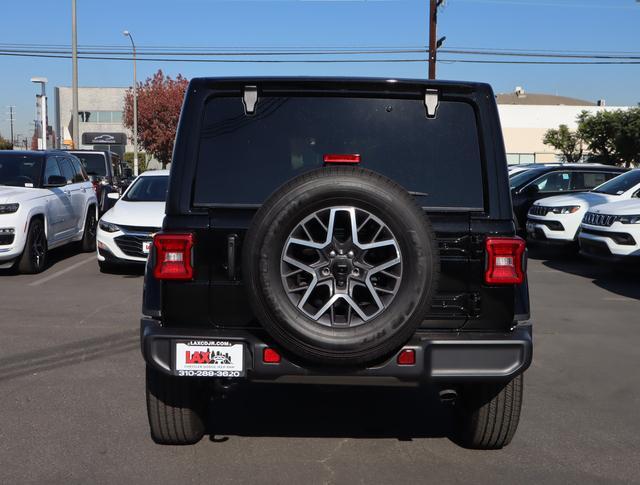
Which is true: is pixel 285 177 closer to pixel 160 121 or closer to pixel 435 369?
pixel 435 369

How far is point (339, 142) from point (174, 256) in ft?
3.29

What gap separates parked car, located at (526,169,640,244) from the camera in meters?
13.2

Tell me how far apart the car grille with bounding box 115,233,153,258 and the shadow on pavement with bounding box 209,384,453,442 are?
5.54 meters

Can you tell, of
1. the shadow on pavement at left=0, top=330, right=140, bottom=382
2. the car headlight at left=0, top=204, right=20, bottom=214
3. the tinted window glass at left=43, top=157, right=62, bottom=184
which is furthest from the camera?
the tinted window glass at left=43, top=157, right=62, bottom=184

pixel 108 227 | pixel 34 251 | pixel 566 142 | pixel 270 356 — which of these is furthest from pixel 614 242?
pixel 566 142

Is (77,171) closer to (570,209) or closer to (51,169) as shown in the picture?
(51,169)

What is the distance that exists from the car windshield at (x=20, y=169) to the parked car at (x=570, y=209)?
335 inches

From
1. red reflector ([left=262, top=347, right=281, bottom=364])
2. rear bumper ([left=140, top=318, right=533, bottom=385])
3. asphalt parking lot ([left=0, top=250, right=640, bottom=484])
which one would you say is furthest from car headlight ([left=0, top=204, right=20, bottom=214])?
red reflector ([left=262, top=347, right=281, bottom=364])

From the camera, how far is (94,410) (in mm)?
4922

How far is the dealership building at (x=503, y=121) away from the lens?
5969cm

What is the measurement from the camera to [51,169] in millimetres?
11961

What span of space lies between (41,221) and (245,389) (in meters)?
6.92

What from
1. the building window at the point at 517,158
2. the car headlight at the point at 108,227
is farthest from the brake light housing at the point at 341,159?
the building window at the point at 517,158

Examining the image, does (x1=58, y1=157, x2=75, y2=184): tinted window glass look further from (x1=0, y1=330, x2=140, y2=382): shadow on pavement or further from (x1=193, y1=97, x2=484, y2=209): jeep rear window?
(x1=193, y1=97, x2=484, y2=209): jeep rear window
